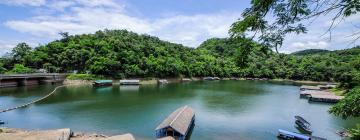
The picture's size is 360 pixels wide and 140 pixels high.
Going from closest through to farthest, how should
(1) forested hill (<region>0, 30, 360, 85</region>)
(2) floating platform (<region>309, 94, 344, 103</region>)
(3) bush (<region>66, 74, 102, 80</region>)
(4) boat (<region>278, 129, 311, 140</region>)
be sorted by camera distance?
(4) boat (<region>278, 129, 311, 140</region>), (2) floating platform (<region>309, 94, 344, 103</region>), (3) bush (<region>66, 74, 102, 80</region>), (1) forested hill (<region>0, 30, 360, 85</region>)

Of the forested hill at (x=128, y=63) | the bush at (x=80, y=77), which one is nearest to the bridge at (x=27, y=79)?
the bush at (x=80, y=77)

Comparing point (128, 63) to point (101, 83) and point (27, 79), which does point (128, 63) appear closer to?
point (101, 83)

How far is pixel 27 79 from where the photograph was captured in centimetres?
6338

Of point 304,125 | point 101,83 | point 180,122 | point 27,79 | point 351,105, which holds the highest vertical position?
point 351,105

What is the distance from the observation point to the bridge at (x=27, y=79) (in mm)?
57600

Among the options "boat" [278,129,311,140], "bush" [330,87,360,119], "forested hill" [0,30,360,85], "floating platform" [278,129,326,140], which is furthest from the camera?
"forested hill" [0,30,360,85]

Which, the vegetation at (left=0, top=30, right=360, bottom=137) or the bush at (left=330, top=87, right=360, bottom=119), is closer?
the bush at (left=330, top=87, right=360, bottom=119)

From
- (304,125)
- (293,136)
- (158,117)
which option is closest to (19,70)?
(158,117)

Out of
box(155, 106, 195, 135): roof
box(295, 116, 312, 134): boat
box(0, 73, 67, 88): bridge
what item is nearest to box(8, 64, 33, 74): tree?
box(0, 73, 67, 88): bridge

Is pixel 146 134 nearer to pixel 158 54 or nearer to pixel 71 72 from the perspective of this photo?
pixel 71 72

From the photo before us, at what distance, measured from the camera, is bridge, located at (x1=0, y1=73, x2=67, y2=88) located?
57600 mm

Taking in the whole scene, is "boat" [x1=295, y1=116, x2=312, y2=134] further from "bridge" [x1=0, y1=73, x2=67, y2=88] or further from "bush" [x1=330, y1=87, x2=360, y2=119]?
"bridge" [x1=0, y1=73, x2=67, y2=88]

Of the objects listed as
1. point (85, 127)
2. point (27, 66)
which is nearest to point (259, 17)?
point (85, 127)

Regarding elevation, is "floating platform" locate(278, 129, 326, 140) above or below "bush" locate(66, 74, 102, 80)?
below
